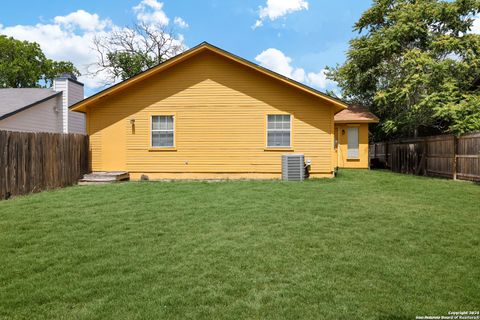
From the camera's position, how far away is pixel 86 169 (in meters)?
14.2

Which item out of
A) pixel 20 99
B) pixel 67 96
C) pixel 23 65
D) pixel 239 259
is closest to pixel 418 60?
pixel 239 259

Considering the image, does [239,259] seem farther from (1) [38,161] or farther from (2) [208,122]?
(2) [208,122]

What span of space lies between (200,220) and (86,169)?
9.07 m

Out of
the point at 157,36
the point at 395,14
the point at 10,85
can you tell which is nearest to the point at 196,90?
the point at 395,14

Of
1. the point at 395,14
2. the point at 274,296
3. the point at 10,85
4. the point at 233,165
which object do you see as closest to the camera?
the point at 274,296

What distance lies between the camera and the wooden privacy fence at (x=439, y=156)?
13.0 m

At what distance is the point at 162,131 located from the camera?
14289mm

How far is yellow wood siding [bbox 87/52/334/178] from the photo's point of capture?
45.6ft

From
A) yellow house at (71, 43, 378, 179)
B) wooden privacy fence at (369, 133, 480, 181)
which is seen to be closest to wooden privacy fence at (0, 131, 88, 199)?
yellow house at (71, 43, 378, 179)

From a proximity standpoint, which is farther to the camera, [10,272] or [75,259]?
[75,259]

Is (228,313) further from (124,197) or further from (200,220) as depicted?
(124,197)

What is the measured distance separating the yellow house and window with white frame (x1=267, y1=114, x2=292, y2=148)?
4 centimetres

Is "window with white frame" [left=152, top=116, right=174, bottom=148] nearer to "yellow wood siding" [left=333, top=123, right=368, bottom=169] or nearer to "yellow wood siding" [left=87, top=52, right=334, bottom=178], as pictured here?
"yellow wood siding" [left=87, top=52, right=334, bottom=178]

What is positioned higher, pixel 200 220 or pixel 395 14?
pixel 395 14
